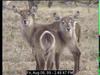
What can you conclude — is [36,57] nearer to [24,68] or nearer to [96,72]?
[24,68]

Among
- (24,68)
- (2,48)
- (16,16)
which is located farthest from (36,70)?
(16,16)

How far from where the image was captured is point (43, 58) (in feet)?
13.6

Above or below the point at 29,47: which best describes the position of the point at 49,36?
above

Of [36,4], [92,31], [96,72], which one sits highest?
[36,4]

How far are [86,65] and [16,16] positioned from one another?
1278mm

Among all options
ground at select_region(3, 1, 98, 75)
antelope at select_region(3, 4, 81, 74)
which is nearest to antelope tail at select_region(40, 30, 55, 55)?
antelope at select_region(3, 4, 81, 74)

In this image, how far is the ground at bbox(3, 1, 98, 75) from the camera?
4074 mm

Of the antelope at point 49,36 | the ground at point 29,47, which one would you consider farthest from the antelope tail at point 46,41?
the ground at point 29,47

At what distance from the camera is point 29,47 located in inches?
162

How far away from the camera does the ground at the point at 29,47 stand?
13.4ft

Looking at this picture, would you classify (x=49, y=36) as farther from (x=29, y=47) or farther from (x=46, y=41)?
(x=29, y=47)

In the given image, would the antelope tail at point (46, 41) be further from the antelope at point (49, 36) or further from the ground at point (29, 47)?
the ground at point (29, 47)

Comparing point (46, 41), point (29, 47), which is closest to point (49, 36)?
point (46, 41)

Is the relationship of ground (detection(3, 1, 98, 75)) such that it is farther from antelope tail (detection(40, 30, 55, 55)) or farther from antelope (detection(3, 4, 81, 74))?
antelope tail (detection(40, 30, 55, 55))
